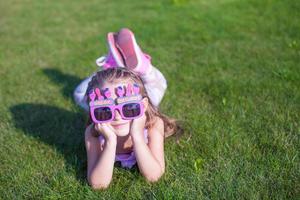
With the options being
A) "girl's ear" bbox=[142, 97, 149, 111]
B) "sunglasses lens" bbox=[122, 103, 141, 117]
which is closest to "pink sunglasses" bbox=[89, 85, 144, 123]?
"sunglasses lens" bbox=[122, 103, 141, 117]

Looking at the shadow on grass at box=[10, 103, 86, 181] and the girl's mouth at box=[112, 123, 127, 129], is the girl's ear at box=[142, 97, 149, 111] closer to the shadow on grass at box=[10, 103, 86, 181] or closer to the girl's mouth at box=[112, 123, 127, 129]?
the girl's mouth at box=[112, 123, 127, 129]

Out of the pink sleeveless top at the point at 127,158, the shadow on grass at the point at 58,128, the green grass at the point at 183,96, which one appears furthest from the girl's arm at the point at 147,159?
the shadow on grass at the point at 58,128

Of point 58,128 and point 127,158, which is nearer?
point 127,158

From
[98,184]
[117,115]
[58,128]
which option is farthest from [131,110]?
[58,128]

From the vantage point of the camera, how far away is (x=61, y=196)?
148 inches

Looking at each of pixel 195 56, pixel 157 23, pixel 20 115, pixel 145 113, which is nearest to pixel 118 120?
pixel 145 113

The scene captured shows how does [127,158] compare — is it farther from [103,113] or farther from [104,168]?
[103,113]

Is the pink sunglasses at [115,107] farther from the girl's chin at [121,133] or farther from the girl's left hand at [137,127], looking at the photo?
the girl's chin at [121,133]

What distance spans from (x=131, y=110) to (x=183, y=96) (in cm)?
211

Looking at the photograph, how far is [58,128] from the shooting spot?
5.12 metres

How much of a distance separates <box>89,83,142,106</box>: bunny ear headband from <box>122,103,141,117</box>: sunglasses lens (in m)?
0.05

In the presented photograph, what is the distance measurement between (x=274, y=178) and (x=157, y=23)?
5.77 m

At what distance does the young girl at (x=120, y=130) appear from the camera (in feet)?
12.0

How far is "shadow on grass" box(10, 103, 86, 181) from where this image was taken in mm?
4395
